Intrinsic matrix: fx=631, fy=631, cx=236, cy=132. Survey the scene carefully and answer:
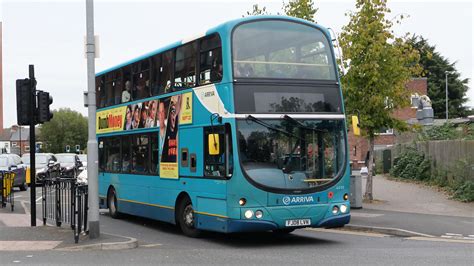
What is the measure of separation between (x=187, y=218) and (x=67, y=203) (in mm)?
3088

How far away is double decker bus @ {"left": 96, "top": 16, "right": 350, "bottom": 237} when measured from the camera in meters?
11.3

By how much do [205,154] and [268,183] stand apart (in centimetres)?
161

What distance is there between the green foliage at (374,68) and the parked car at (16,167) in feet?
53.3

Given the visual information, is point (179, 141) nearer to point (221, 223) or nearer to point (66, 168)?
point (221, 223)

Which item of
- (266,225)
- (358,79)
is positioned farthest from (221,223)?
(358,79)

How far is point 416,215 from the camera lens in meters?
16.9

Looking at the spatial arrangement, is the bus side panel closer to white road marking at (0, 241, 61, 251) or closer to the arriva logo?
the arriva logo

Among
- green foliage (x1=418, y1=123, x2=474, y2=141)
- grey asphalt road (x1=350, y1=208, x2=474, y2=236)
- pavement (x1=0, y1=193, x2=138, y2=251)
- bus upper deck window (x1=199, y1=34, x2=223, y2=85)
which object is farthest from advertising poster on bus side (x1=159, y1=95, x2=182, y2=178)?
green foliage (x1=418, y1=123, x2=474, y2=141)

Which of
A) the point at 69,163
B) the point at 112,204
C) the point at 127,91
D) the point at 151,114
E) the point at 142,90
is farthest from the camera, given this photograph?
the point at 69,163

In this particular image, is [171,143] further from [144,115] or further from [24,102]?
[24,102]

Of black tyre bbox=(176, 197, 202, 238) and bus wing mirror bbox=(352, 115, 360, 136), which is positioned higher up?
bus wing mirror bbox=(352, 115, 360, 136)

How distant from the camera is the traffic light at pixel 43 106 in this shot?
46.3 feet

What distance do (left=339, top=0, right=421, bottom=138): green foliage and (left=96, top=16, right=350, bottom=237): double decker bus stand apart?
7300mm

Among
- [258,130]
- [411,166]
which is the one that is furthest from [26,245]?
[411,166]
